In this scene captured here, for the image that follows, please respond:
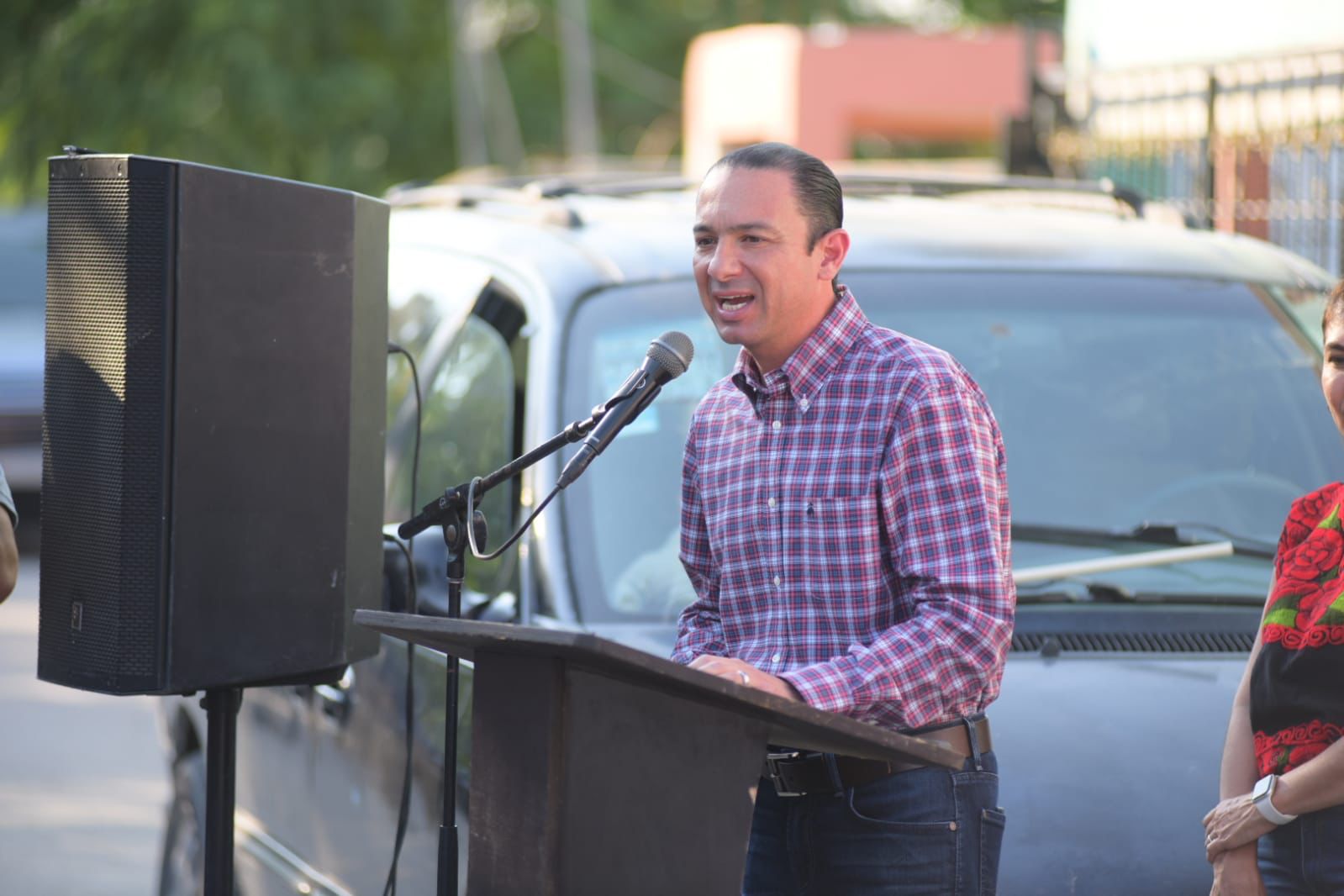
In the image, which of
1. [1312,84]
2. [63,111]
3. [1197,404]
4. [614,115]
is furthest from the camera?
[614,115]

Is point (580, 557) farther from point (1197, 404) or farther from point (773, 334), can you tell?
point (1197, 404)

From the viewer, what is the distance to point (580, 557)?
12.6 feet

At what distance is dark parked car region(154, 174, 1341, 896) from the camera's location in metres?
3.53

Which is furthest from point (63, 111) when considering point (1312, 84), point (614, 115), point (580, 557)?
point (614, 115)

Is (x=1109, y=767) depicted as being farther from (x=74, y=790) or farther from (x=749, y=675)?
(x=74, y=790)

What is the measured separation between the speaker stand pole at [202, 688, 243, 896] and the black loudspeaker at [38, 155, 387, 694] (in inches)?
8.3

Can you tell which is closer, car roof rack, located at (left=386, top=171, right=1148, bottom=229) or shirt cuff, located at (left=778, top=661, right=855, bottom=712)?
shirt cuff, located at (left=778, top=661, right=855, bottom=712)

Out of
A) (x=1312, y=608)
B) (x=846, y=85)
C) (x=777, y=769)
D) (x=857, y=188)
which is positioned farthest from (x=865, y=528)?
(x=846, y=85)

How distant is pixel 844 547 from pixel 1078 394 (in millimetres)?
1567

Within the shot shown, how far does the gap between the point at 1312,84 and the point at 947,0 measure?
116 feet

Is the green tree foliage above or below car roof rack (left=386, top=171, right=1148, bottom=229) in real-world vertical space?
above

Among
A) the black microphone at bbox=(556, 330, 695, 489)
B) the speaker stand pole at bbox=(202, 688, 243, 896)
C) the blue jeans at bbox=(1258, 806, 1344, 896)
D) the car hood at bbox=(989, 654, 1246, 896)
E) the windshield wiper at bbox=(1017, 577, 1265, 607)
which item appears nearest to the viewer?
the blue jeans at bbox=(1258, 806, 1344, 896)

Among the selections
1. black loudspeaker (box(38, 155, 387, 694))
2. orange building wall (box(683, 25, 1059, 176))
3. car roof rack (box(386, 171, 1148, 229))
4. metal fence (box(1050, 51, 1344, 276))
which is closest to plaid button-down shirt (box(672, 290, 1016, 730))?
black loudspeaker (box(38, 155, 387, 694))

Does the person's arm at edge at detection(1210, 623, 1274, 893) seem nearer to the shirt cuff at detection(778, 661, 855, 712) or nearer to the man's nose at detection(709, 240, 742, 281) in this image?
the shirt cuff at detection(778, 661, 855, 712)
